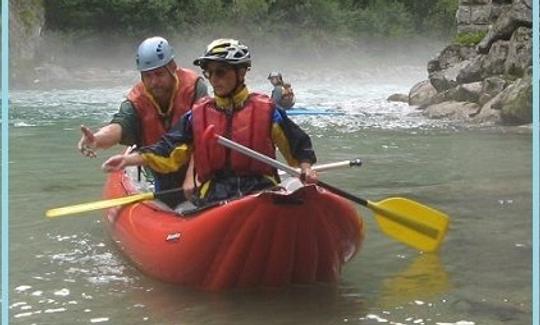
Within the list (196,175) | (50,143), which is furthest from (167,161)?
(50,143)

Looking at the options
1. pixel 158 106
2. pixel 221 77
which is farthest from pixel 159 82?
pixel 221 77

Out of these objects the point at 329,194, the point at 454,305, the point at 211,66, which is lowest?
the point at 454,305

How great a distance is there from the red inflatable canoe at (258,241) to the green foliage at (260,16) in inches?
1264

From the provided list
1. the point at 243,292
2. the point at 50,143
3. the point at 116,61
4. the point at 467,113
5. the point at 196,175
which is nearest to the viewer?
the point at 243,292

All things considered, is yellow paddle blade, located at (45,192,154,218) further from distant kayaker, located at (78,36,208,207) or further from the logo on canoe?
the logo on canoe

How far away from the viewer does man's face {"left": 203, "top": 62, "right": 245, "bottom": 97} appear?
4.05 meters

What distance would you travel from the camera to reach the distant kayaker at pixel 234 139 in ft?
13.6

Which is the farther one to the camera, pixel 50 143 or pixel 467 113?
pixel 467 113

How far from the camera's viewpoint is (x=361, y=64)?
131ft

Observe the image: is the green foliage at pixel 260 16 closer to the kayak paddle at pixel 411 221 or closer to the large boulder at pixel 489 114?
the large boulder at pixel 489 114

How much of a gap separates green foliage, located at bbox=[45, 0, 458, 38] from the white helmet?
3146 centimetres

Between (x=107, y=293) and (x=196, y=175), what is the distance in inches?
31.8

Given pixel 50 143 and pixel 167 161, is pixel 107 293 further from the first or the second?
pixel 50 143

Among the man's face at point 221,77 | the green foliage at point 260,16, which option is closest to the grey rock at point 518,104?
the man's face at point 221,77
